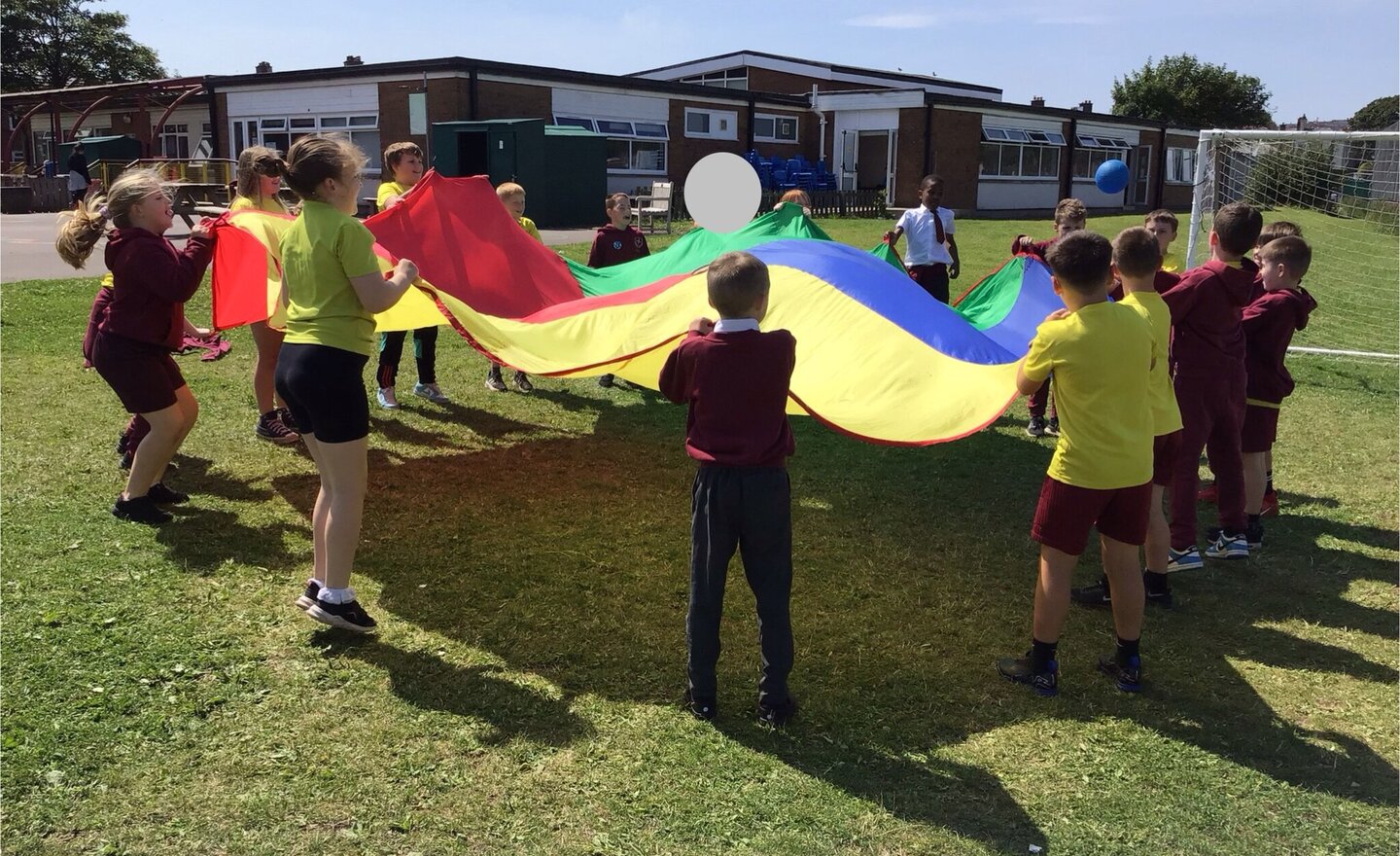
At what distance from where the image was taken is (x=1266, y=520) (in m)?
5.67

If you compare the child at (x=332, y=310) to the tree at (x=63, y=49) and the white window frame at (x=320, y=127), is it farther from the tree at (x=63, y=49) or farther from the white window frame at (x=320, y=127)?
the tree at (x=63, y=49)

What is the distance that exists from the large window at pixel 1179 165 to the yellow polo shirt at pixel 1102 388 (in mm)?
42575

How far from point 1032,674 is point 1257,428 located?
253 centimetres

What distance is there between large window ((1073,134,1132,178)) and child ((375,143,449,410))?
32947 mm

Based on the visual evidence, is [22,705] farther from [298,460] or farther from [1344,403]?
[1344,403]

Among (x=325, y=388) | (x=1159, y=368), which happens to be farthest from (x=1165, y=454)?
(x=325, y=388)

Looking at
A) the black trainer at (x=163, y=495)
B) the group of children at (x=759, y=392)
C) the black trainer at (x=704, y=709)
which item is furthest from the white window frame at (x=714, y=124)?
the black trainer at (x=704, y=709)

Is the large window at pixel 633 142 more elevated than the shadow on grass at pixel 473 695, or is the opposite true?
the large window at pixel 633 142

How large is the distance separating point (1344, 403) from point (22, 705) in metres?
9.25

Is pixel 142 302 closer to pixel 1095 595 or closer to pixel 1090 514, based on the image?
pixel 1090 514

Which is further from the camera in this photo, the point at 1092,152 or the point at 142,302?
the point at 1092,152

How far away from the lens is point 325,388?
144 inches

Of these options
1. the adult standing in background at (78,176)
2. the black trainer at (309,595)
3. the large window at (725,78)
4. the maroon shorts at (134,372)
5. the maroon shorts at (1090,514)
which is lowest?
the black trainer at (309,595)

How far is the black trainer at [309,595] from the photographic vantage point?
13.0 ft
